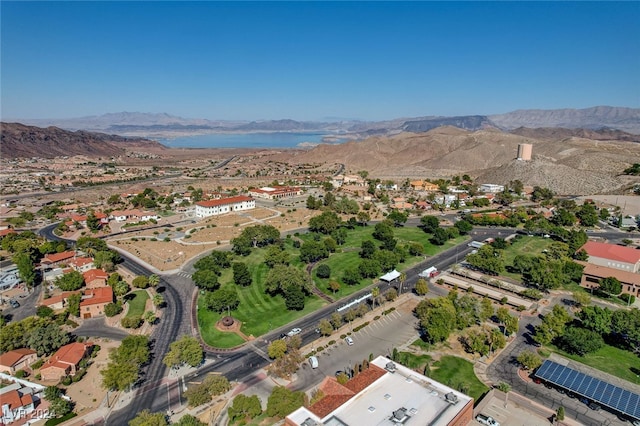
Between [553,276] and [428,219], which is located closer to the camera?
[553,276]

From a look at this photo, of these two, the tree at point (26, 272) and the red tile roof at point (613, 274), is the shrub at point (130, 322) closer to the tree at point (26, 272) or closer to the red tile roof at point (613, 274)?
the tree at point (26, 272)

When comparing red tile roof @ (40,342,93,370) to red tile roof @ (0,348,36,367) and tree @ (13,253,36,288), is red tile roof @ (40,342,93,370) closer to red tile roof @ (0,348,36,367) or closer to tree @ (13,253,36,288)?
red tile roof @ (0,348,36,367)

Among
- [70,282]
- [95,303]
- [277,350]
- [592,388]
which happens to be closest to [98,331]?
[95,303]

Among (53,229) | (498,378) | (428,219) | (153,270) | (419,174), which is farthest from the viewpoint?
(419,174)

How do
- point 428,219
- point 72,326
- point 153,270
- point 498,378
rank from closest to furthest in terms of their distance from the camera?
point 498,378
point 72,326
point 153,270
point 428,219

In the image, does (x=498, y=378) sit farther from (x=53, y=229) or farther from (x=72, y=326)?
(x=53, y=229)

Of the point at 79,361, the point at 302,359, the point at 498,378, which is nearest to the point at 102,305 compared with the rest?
the point at 79,361

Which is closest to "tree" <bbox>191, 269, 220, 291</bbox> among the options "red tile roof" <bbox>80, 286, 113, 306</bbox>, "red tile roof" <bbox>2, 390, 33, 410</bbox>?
"red tile roof" <bbox>80, 286, 113, 306</bbox>

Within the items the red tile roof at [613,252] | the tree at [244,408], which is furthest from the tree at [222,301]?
the red tile roof at [613,252]
